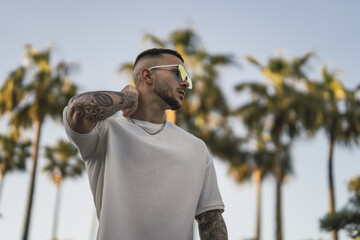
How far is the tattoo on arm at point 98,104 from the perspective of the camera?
1814mm

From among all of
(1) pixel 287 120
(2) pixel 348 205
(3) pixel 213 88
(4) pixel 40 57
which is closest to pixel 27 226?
(4) pixel 40 57

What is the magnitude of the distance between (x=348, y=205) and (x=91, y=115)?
229 inches

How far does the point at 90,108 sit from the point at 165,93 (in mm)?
652

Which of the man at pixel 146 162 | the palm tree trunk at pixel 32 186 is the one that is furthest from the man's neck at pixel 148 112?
the palm tree trunk at pixel 32 186

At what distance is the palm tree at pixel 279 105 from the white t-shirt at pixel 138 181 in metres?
17.1

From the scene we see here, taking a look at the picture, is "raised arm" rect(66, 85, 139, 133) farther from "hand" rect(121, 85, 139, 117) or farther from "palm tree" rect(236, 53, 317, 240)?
"palm tree" rect(236, 53, 317, 240)

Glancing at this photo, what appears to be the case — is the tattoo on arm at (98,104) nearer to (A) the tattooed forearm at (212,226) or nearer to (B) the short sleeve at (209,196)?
(B) the short sleeve at (209,196)

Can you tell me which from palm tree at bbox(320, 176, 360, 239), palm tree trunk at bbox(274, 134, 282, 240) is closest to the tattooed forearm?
palm tree at bbox(320, 176, 360, 239)

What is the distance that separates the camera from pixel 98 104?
6.11ft

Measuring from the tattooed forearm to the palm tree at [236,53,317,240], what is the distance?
16875mm

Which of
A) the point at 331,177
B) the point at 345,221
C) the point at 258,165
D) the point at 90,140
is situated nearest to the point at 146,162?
the point at 90,140

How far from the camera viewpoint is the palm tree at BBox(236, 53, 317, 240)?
727 inches

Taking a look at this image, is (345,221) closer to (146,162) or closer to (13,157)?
(146,162)

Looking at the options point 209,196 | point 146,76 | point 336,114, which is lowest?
point 209,196
